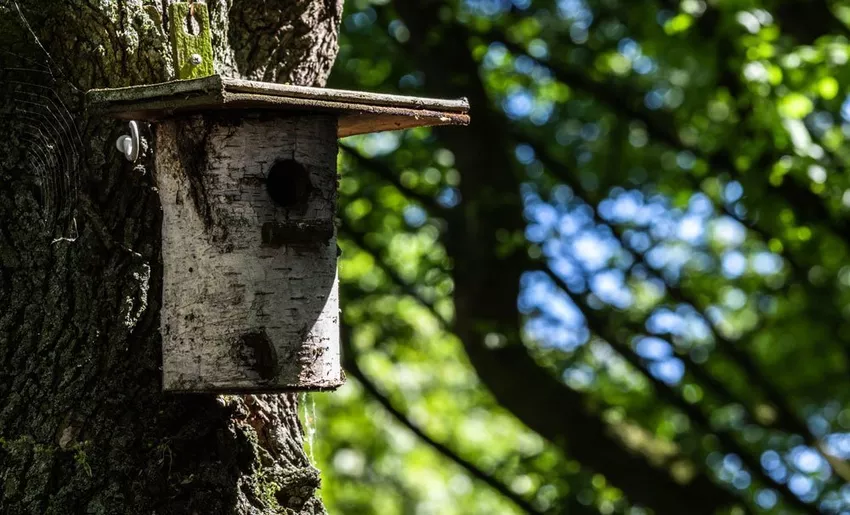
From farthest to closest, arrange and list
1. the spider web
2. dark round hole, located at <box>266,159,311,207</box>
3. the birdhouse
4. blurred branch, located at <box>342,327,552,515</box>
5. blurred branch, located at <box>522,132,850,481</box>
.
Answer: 1. blurred branch, located at <box>522,132,850,481</box>
2. blurred branch, located at <box>342,327,552,515</box>
3. the spider web
4. dark round hole, located at <box>266,159,311,207</box>
5. the birdhouse

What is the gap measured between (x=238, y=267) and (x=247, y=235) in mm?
80

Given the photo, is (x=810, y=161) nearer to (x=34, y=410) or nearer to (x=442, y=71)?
(x=442, y=71)

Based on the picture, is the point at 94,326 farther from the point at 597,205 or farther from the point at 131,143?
the point at 597,205

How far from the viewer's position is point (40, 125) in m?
2.97

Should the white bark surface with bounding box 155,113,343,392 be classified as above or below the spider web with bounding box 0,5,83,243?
below

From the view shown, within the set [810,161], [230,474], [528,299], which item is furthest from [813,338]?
[230,474]

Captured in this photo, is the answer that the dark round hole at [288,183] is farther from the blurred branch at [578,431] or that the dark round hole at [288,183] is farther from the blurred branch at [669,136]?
the blurred branch at [578,431]

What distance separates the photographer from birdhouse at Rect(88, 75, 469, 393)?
2.73 meters

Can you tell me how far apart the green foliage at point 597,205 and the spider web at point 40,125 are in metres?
3.71

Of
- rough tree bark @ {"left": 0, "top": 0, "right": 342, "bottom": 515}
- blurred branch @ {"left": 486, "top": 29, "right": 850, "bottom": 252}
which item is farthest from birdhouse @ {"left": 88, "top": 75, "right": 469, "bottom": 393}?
blurred branch @ {"left": 486, "top": 29, "right": 850, "bottom": 252}

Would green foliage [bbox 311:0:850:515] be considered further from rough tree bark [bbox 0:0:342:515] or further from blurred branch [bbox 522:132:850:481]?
rough tree bark [bbox 0:0:342:515]

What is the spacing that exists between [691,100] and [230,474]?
494 centimetres

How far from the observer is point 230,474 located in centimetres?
290

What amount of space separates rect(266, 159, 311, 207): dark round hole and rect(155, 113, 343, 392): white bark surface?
0.05 feet
